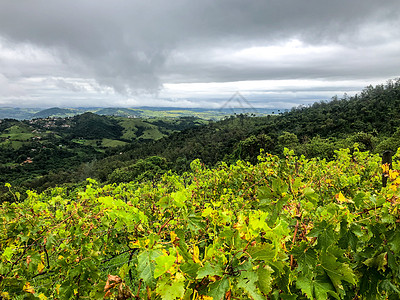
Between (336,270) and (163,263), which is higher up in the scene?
(163,263)

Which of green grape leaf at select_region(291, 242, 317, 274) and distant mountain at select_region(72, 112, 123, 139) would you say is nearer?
green grape leaf at select_region(291, 242, 317, 274)

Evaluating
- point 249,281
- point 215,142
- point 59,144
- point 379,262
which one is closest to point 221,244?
point 249,281

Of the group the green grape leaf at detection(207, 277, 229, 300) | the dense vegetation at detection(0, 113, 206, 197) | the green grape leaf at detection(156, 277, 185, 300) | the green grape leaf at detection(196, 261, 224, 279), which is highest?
the green grape leaf at detection(196, 261, 224, 279)

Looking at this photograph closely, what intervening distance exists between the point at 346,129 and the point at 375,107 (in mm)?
13693

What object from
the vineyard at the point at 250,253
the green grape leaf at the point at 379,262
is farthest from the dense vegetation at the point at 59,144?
the green grape leaf at the point at 379,262

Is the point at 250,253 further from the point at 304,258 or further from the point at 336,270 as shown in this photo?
the point at 336,270

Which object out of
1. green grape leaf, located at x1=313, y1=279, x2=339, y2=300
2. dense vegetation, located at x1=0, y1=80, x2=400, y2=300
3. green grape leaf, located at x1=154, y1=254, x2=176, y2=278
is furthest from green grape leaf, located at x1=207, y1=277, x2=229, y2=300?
green grape leaf, located at x1=313, y1=279, x2=339, y2=300

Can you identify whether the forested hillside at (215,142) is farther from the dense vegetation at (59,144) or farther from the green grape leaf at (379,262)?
the green grape leaf at (379,262)

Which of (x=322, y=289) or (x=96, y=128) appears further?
(x=96, y=128)

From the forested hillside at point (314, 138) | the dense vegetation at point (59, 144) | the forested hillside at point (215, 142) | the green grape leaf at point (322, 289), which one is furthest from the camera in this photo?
the dense vegetation at point (59, 144)

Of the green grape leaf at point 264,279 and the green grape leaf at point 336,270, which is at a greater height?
the green grape leaf at point 264,279

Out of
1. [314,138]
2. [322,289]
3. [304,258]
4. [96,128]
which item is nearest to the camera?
[322,289]

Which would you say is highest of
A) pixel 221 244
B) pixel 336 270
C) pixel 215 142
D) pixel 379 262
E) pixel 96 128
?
pixel 221 244

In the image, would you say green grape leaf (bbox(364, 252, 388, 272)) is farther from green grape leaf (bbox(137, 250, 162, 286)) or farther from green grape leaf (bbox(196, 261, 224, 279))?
green grape leaf (bbox(137, 250, 162, 286))
